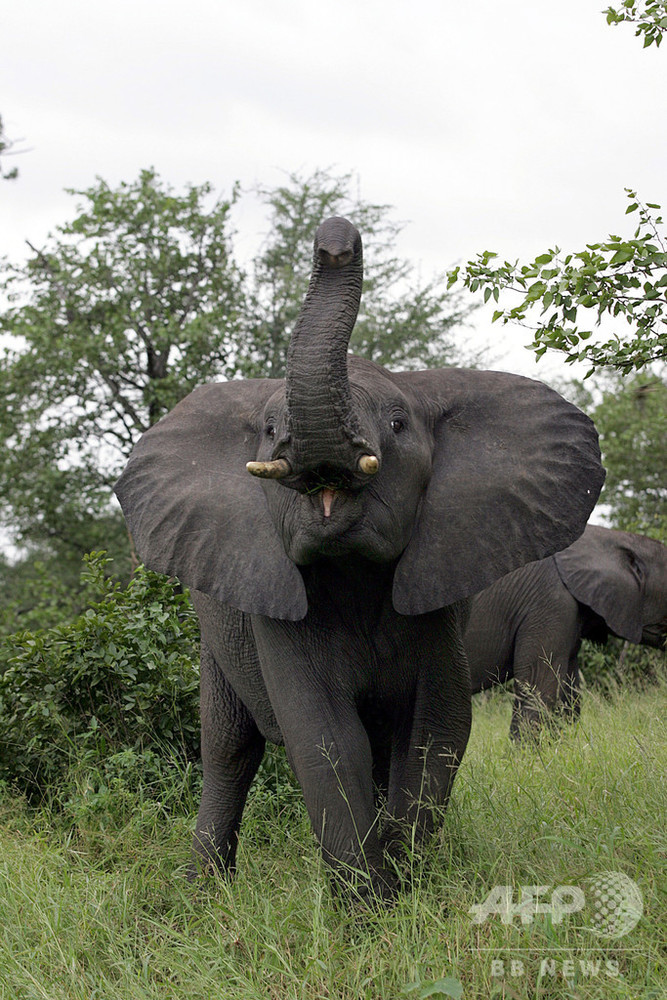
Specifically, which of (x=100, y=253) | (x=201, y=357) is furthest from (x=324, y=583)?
(x=100, y=253)

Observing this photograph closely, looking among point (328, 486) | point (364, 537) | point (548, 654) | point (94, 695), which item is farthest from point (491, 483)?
point (548, 654)

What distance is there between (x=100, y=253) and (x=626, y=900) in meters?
15.5

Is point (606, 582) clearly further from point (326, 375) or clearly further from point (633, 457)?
point (633, 457)

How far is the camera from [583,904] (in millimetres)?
3164

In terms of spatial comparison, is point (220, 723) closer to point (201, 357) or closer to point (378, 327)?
point (201, 357)

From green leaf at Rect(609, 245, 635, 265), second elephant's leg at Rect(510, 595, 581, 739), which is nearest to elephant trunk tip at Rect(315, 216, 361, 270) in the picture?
green leaf at Rect(609, 245, 635, 265)

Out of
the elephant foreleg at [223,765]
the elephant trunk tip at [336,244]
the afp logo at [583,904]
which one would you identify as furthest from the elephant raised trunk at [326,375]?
the elephant foreleg at [223,765]

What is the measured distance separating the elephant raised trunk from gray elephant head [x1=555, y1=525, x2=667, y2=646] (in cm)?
548

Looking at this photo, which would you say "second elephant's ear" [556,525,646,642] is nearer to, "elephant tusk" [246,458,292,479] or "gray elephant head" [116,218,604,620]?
"gray elephant head" [116,218,604,620]

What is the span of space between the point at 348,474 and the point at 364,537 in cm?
22

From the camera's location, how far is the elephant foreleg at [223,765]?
4.71m

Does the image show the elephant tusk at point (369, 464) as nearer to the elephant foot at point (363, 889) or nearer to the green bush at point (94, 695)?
the elephant foot at point (363, 889)

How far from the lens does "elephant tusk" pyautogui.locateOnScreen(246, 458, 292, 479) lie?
3.07m

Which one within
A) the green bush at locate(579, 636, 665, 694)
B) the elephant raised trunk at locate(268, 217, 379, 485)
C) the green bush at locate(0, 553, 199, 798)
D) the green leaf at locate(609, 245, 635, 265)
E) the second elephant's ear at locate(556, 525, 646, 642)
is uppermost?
the green leaf at locate(609, 245, 635, 265)
